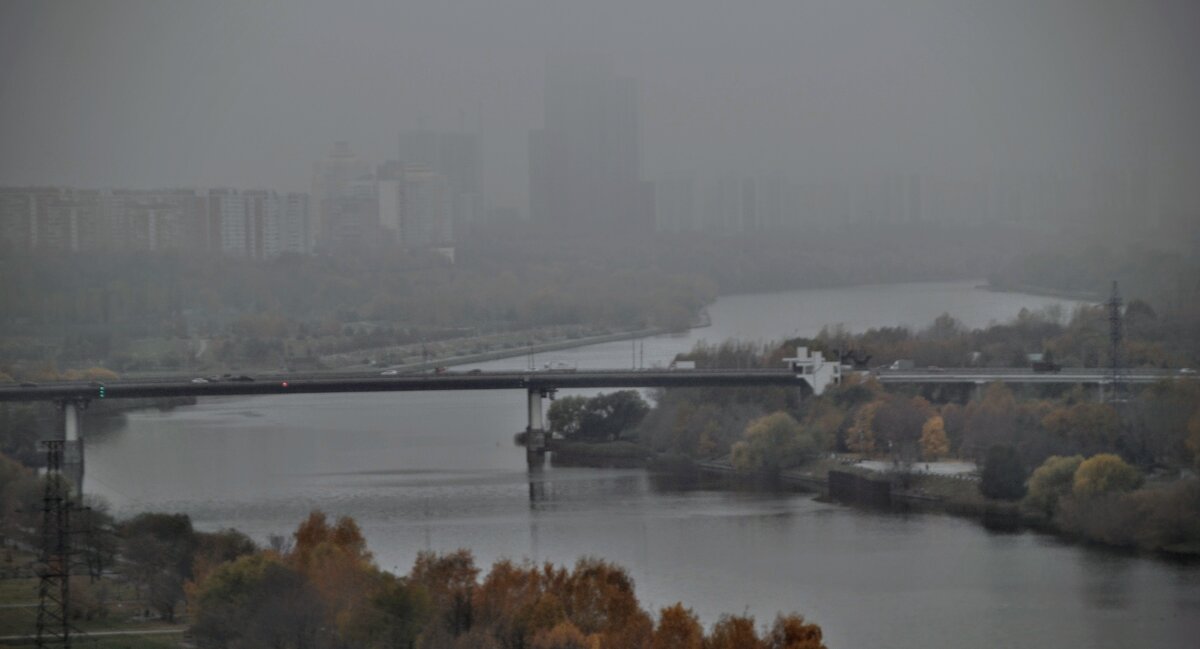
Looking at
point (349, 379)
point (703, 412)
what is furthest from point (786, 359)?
point (349, 379)

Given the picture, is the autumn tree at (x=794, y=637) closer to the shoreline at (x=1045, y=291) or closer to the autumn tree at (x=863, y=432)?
the autumn tree at (x=863, y=432)

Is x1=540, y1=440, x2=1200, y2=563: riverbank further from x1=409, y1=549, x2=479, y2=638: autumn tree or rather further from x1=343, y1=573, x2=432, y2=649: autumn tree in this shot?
x1=343, y1=573, x2=432, y2=649: autumn tree

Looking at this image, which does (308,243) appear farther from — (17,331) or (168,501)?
(168,501)

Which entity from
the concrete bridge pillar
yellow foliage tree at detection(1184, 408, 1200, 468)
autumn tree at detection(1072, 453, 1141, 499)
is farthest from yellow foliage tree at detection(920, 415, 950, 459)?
autumn tree at detection(1072, 453, 1141, 499)

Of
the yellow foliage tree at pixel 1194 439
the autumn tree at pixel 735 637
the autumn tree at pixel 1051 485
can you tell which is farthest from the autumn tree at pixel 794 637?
the yellow foliage tree at pixel 1194 439

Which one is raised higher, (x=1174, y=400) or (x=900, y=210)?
(x=900, y=210)

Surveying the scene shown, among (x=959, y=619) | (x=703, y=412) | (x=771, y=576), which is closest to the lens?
(x=959, y=619)

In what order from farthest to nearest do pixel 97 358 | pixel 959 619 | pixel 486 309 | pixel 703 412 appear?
pixel 486 309 → pixel 97 358 → pixel 703 412 → pixel 959 619
